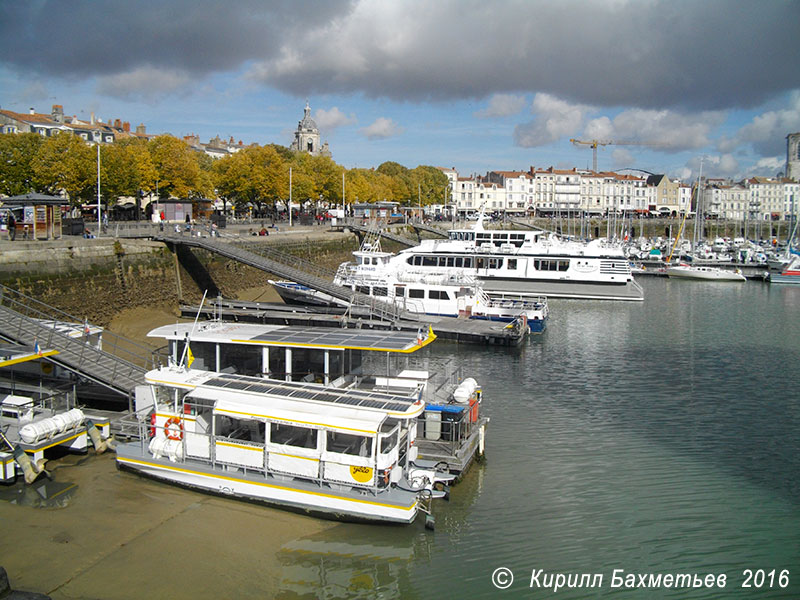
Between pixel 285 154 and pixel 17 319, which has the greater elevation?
pixel 285 154

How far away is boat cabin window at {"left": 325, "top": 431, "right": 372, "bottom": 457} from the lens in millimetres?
14234

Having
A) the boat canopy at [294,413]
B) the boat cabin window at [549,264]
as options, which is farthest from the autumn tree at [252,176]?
the boat canopy at [294,413]

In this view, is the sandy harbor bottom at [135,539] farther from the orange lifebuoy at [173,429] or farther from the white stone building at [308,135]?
the white stone building at [308,135]

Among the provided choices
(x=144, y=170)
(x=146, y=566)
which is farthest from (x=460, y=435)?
(x=144, y=170)

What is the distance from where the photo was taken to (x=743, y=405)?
942 inches

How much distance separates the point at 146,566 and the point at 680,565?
10212 mm

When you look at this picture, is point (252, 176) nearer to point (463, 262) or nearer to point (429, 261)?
point (429, 261)

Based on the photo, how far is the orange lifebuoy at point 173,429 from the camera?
15.8m

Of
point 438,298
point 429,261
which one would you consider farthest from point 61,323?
point 429,261

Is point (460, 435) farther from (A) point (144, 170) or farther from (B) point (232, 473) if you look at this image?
(A) point (144, 170)

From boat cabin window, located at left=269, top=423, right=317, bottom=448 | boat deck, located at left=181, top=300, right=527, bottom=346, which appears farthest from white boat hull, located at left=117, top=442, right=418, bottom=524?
boat deck, located at left=181, top=300, right=527, bottom=346

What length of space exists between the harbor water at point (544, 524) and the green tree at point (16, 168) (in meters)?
38.6

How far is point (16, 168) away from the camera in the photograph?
47812 millimetres

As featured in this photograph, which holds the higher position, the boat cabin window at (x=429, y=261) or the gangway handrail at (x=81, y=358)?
the boat cabin window at (x=429, y=261)
